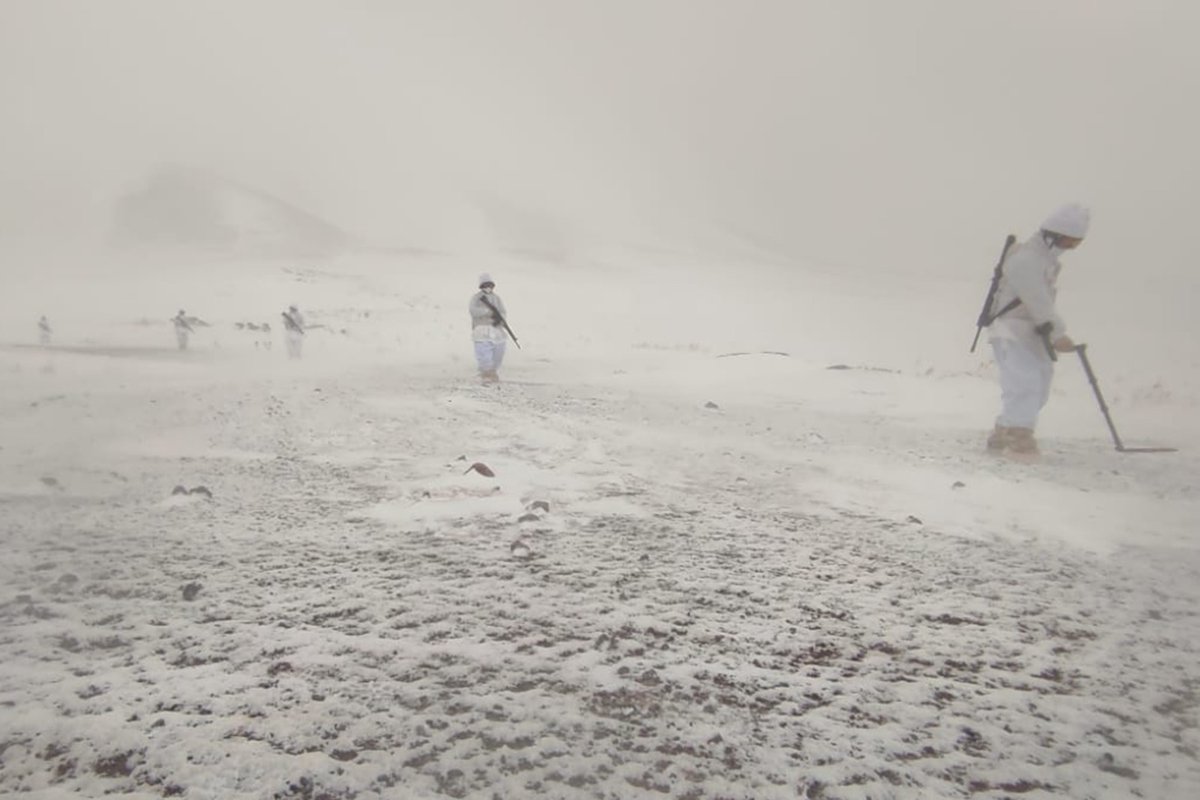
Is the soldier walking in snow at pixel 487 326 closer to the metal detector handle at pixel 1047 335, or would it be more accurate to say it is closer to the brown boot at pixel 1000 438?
the brown boot at pixel 1000 438

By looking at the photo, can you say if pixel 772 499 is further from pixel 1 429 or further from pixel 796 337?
pixel 796 337

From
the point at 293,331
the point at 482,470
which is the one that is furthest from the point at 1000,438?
the point at 293,331

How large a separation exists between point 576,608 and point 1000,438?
4.42 m

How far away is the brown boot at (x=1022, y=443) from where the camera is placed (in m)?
4.83

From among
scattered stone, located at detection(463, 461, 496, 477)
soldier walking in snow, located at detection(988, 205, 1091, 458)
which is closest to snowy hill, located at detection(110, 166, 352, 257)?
scattered stone, located at detection(463, 461, 496, 477)

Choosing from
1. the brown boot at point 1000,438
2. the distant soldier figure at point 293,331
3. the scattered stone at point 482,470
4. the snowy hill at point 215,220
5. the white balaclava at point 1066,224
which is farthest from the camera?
the snowy hill at point 215,220

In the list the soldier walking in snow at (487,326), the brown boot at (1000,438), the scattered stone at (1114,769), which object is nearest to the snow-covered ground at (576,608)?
the scattered stone at (1114,769)

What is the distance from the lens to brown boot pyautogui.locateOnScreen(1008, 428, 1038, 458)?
483 centimetres

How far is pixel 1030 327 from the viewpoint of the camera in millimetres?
5023

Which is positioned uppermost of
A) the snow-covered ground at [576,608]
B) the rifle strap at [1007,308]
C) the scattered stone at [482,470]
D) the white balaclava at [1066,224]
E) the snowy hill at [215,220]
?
the snowy hill at [215,220]

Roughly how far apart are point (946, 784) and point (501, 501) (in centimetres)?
222

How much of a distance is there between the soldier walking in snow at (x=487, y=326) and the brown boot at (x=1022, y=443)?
625 cm

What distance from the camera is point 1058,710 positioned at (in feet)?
4.63

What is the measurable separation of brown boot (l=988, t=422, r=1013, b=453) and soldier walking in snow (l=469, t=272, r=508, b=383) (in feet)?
20.0
